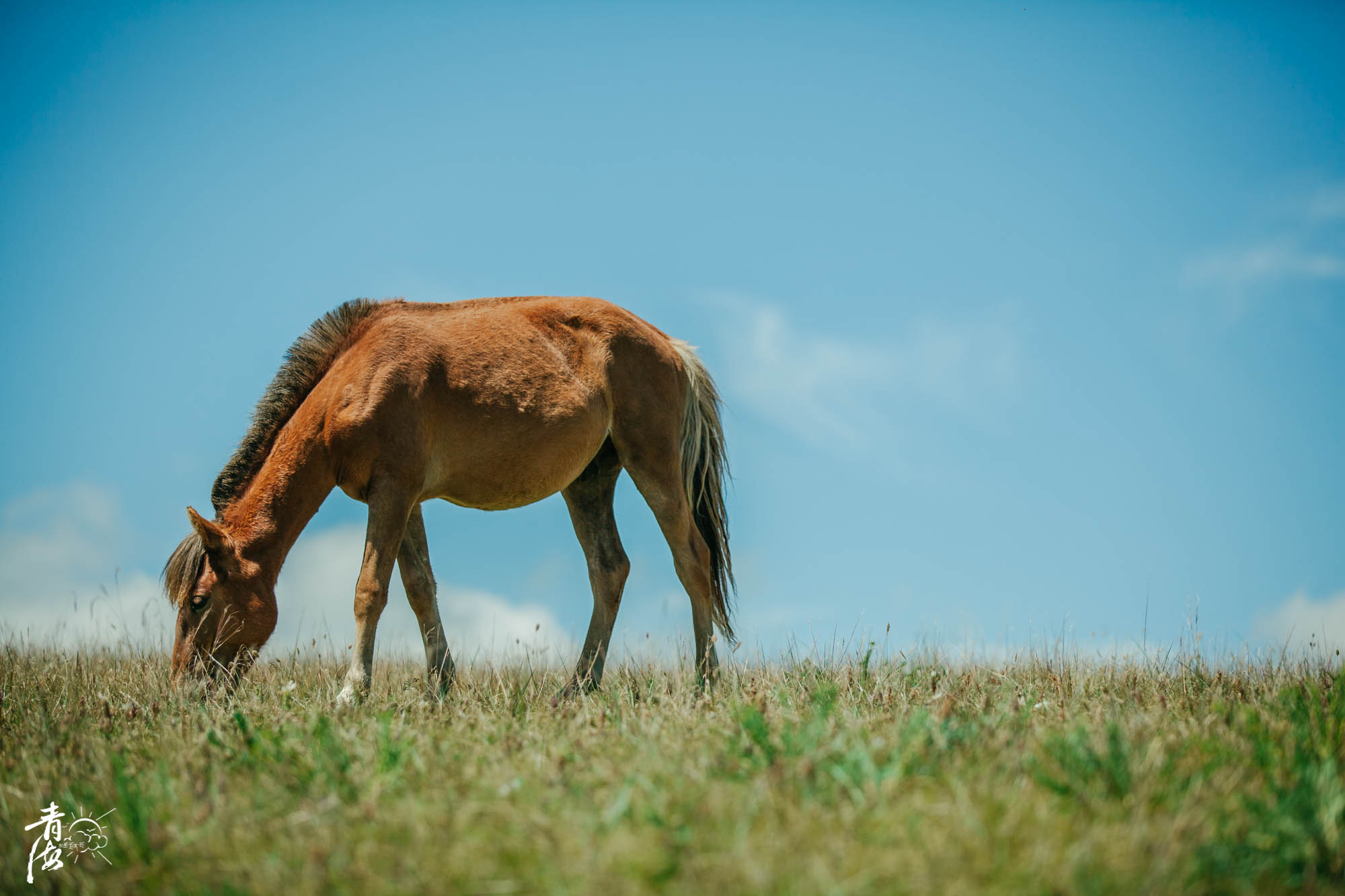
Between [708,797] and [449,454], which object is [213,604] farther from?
[708,797]

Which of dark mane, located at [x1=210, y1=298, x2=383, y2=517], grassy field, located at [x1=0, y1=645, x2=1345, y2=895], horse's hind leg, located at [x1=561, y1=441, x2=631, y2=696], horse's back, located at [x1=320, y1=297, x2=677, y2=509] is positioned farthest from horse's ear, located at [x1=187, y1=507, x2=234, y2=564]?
horse's hind leg, located at [x1=561, y1=441, x2=631, y2=696]

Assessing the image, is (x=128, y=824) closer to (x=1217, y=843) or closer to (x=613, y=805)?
(x=613, y=805)

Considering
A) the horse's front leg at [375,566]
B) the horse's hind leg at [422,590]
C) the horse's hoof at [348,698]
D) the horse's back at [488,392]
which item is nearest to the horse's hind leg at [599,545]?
the horse's back at [488,392]

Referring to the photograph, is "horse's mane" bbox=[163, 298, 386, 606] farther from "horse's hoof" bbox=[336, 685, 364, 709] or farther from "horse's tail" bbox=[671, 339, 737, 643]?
"horse's tail" bbox=[671, 339, 737, 643]

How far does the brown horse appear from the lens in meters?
5.79

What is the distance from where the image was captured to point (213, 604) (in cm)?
575

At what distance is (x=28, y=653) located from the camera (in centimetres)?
858

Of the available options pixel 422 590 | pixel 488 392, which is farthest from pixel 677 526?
pixel 422 590

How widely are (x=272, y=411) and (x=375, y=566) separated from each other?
1.39 meters

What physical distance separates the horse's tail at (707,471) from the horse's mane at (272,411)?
106 inches

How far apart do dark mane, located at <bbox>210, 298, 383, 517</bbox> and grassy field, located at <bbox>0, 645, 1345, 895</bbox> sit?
1.74m

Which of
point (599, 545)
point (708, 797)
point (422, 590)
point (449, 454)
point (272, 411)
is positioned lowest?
point (708, 797)

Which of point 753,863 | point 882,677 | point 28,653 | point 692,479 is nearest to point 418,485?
point 692,479

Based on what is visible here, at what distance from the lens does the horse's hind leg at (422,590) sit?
21.5 feet
